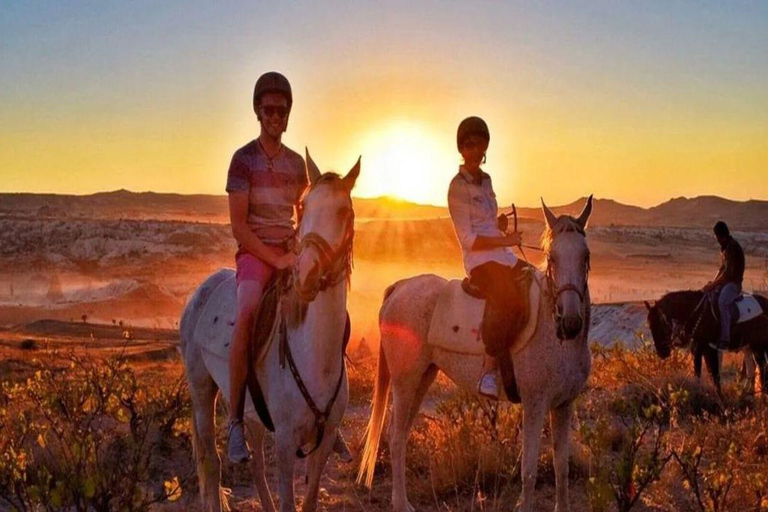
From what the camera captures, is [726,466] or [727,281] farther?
[727,281]

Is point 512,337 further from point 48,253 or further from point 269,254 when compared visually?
point 48,253

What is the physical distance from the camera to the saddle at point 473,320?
238 inches

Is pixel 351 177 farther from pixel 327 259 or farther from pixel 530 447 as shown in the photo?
pixel 530 447

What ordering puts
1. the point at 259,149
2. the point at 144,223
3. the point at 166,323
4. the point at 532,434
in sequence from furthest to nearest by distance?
the point at 144,223
the point at 166,323
the point at 532,434
the point at 259,149

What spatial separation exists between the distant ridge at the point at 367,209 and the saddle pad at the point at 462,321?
380ft

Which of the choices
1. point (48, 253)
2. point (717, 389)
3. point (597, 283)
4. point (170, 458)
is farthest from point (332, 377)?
point (48, 253)

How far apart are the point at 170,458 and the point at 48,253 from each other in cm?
6194

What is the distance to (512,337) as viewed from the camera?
6.08 metres

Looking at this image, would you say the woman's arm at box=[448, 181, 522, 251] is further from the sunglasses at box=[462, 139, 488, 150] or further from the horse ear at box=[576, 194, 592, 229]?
the horse ear at box=[576, 194, 592, 229]

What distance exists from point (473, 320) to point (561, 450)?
132 centimetres

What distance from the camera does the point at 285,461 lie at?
462cm

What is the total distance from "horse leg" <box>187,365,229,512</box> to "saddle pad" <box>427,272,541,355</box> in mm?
2093

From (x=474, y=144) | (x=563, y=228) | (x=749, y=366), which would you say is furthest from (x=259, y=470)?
(x=749, y=366)

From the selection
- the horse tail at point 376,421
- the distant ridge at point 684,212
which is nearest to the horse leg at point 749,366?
the horse tail at point 376,421
